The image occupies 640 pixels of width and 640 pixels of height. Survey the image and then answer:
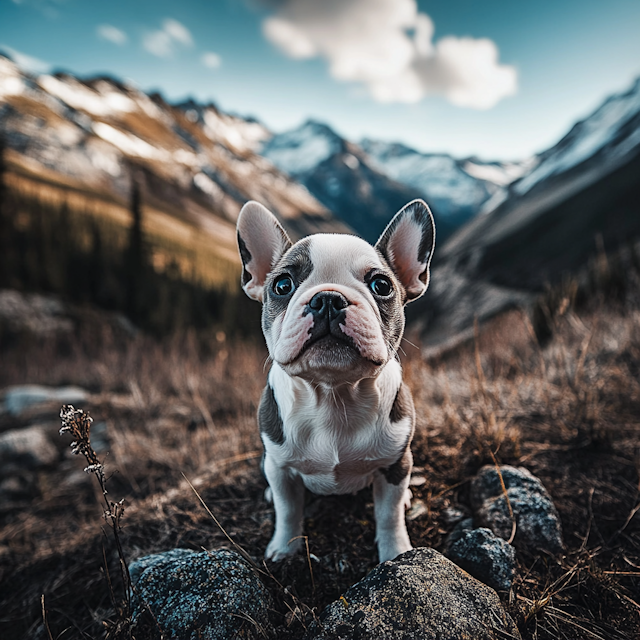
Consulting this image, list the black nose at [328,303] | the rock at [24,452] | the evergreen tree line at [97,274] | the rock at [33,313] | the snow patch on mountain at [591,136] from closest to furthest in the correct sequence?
the black nose at [328,303] → the rock at [24,452] → the rock at [33,313] → the evergreen tree line at [97,274] → the snow patch on mountain at [591,136]

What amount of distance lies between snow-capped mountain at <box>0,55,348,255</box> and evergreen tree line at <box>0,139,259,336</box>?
2013 inches

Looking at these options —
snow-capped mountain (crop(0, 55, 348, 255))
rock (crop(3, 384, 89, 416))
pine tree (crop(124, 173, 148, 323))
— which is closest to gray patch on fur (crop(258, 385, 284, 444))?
rock (crop(3, 384, 89, 416))

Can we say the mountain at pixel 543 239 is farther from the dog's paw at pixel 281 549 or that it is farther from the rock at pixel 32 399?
the dog's paw at pixel 281 549

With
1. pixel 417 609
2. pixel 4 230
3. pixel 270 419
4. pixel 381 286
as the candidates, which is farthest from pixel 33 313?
pixel 417 609

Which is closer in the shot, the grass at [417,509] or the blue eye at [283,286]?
the grass at [417,509]

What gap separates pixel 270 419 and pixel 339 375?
2.20 ft

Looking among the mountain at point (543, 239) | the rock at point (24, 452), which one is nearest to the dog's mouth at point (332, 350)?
the rock at point (24, 452)

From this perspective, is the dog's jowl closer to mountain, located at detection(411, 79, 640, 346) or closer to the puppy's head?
the puppy's head

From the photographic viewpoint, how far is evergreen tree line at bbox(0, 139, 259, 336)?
3262 centimetres

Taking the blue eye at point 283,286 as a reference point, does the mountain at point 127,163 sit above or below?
above

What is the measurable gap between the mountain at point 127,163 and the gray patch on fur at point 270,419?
81.6 m

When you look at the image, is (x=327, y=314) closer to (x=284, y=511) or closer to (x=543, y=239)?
(x=284, y=511)

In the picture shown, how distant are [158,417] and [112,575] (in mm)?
3799

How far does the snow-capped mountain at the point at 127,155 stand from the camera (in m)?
A: 101
